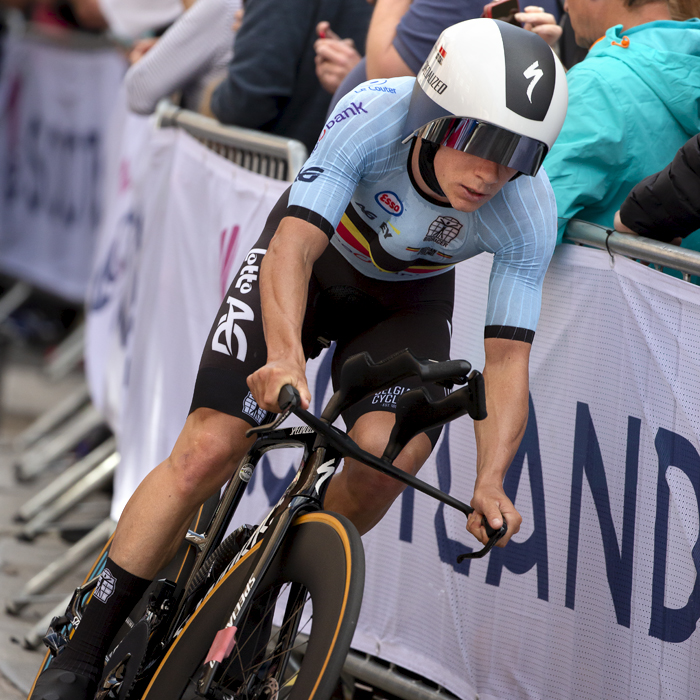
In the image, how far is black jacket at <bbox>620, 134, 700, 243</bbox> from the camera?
2699mm

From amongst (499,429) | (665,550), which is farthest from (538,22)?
(665,550)

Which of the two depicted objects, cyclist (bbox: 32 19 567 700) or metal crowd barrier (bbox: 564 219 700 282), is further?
metal crowd barrier (bbox: 564 219 700 282)

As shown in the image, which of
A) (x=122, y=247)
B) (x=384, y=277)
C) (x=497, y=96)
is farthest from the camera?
(x=122, y=247)

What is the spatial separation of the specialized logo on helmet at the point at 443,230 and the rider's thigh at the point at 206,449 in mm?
700

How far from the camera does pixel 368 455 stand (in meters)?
2.23

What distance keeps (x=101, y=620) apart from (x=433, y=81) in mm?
1673

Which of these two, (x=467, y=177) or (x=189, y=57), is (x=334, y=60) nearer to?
(x=189, y=57)

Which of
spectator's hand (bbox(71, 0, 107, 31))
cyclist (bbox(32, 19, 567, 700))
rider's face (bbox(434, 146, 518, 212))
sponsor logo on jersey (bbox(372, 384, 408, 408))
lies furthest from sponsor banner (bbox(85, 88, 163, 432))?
spectator's hand (bbox(71, 0, 107, 31))

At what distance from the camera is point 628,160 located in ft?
10.1

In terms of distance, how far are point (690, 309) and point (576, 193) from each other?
59 centimetres

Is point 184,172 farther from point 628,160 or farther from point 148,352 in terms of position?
point 628,160

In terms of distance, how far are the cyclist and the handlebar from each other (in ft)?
0.10

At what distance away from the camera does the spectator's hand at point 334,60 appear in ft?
13.8

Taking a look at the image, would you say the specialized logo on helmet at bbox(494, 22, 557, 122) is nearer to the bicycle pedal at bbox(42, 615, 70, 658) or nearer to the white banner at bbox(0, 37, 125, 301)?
the bicycle pedal at bbox(42, 615, 70, 658)
